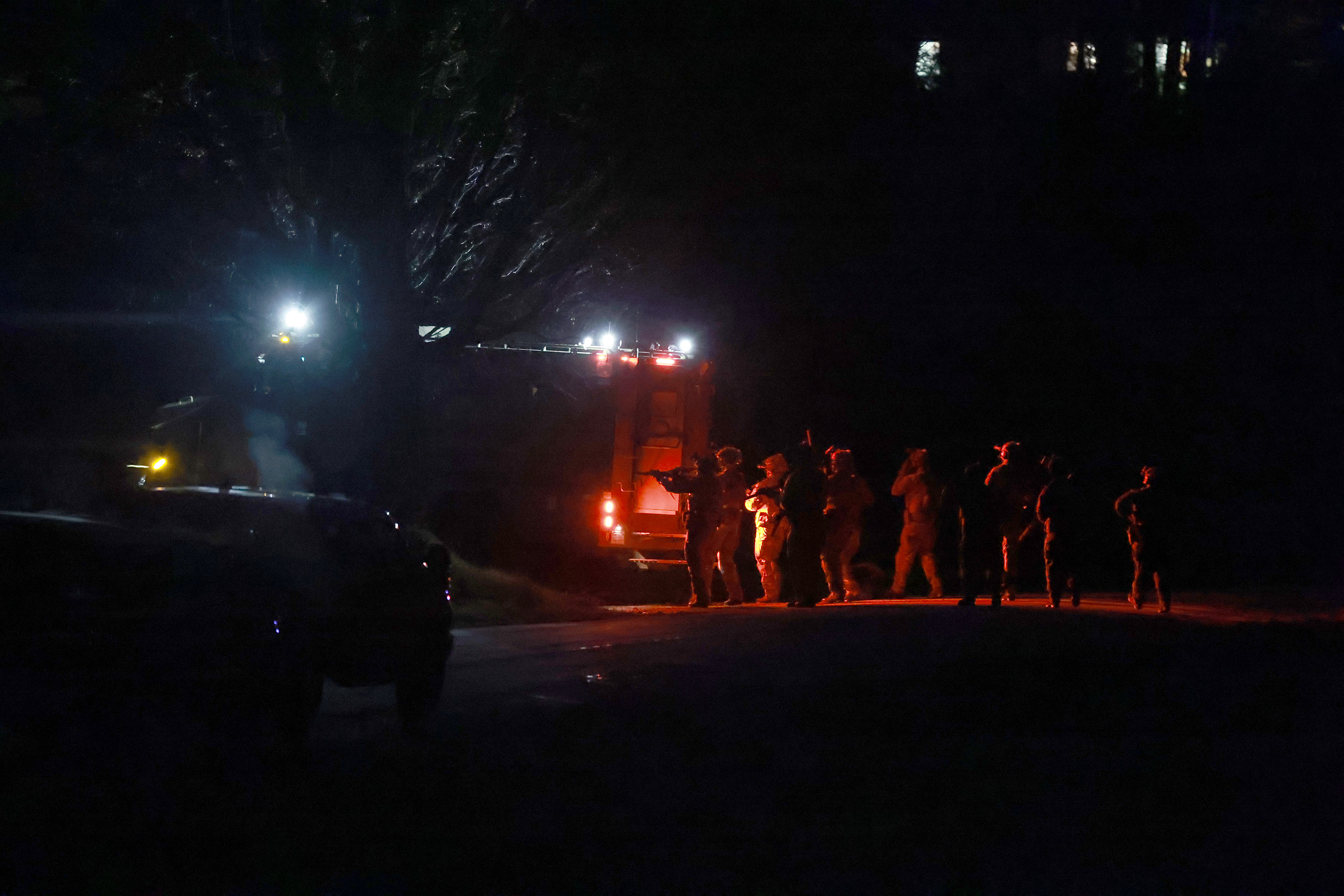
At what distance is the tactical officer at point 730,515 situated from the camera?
1519cm

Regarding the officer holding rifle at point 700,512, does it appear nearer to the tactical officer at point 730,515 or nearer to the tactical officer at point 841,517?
the tactical officer at point 730,515

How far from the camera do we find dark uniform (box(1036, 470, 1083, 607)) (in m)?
14.2

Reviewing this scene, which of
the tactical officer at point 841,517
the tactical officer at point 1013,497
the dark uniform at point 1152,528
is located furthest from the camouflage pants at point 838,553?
the dark uniform at point 1152,528

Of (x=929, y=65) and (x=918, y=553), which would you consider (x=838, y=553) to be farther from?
(x=929, y=65)

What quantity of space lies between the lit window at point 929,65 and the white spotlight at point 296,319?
1139 cm

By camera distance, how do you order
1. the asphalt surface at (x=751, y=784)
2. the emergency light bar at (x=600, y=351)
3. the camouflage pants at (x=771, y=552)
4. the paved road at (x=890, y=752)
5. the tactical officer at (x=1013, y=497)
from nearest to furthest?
the asphalt surface at (x=751, y=784), the paved road at (x=890, y=752), the tactical officer at (x=1013, y=497), the camouflage pants at (x=771, y=552), the emergency light bar at (x=600, y=351)

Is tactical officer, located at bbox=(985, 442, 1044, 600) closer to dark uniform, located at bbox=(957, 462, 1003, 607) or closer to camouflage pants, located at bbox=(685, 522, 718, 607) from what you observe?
dark uniform, located at bbox=(957, 462, 1003, 607)

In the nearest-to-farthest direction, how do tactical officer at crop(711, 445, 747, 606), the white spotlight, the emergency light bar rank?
tactical officer at crop(711, 445, 747, 606) < the white spotlight < the emergency light bar

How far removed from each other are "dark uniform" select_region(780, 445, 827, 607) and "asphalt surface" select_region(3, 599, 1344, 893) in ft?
10.7

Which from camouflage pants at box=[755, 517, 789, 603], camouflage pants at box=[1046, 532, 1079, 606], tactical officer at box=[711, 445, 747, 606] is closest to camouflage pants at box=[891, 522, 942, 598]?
camouflage pants at box=[755, 517, 789, 603]

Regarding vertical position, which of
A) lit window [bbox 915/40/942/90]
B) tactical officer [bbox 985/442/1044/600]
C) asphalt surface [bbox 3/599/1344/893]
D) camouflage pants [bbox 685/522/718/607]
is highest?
lit window [bbox 915/40/942/90]

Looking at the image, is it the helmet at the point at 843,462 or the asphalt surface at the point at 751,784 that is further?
the helmet at the point at 843,462

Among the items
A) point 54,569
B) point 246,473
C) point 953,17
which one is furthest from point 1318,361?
point 54,569

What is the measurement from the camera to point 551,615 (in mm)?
13664
